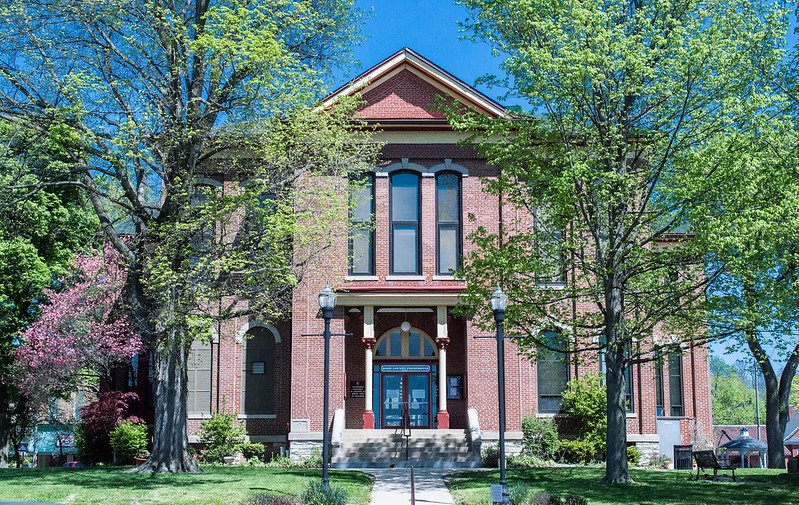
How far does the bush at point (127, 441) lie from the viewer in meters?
30.3

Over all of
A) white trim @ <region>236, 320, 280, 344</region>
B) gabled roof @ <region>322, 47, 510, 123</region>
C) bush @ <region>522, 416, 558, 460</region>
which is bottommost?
bush @ <region>522, 416, 558, 460</region>

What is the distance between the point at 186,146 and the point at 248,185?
76.8 inches

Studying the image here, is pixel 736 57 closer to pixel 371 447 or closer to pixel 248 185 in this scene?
pixel 248 185

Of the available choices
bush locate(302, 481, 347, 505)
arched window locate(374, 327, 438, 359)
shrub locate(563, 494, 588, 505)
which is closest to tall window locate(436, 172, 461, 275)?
arched window locate(374, 327, 438, 359)

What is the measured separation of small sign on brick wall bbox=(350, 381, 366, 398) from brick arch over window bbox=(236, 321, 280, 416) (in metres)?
2.67

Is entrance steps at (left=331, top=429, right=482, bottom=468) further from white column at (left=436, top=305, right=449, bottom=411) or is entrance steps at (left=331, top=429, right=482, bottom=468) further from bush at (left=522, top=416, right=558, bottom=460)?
bush at (left=522, top=416, right=558, bottom=460)

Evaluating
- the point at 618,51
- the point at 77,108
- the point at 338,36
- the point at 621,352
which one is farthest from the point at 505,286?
the point at 77,108

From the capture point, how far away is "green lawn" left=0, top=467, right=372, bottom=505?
17.9m

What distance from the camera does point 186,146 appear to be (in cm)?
2348

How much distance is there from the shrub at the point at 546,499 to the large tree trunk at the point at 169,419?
10.0 meters

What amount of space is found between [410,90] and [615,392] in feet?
49.4

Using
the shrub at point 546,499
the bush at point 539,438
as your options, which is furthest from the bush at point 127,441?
the shrub at point 546,499

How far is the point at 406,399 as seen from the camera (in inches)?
1281

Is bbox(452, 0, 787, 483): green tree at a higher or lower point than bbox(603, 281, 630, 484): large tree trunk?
higher
